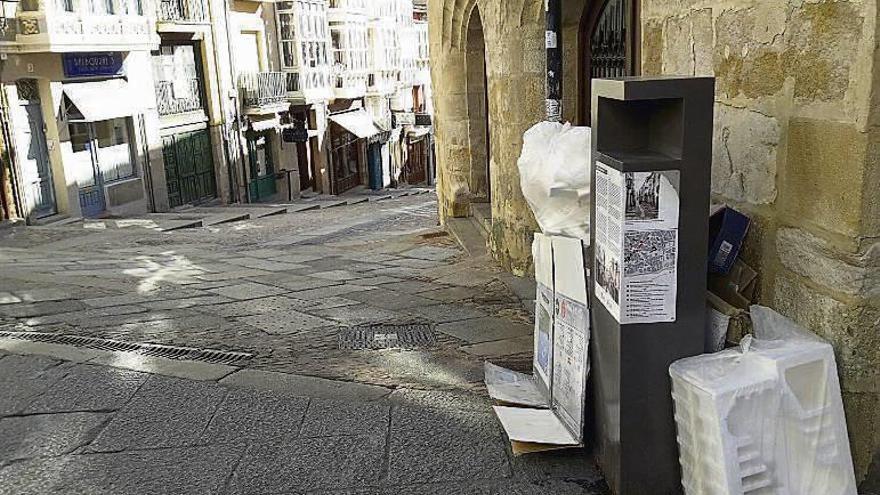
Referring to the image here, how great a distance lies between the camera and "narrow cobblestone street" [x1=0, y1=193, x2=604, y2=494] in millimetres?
3156

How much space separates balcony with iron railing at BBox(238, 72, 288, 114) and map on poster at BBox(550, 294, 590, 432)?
21.4m

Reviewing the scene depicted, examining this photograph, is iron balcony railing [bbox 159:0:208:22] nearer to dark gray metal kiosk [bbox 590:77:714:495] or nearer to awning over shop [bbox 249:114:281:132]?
awning over shop [bbox 249:114:281:132]

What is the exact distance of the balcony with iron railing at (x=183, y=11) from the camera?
20594mm

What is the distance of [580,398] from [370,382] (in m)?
1.39

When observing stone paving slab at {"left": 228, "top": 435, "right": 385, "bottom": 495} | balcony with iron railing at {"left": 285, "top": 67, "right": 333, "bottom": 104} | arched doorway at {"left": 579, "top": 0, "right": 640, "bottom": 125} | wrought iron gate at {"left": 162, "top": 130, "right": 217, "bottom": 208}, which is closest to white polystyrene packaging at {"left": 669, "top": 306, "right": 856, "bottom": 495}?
stone paving slab at {"left": 228, "top": 435, "right": 385, "bottom": 495}

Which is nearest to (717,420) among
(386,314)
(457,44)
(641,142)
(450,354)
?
(641,142)

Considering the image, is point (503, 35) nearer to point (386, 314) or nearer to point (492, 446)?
point (386, 314)

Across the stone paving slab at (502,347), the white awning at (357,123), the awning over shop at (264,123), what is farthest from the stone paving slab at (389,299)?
the white awning at (357,123)

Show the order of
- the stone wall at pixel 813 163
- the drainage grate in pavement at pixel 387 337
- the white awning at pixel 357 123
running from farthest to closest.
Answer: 1. the white awning at pixel 357 123
2. the drainage grate in pavement at pixel 387 337
3. the stone wall at pixel 813 163

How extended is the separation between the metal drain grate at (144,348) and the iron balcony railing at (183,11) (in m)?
16.9

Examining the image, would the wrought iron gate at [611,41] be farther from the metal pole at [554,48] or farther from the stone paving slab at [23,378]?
the stone paving slab at [23,378]

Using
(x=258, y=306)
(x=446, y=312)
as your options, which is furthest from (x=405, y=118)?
(x=446, y=312)

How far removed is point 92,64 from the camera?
17.6 metres

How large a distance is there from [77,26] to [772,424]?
55.7 ft
